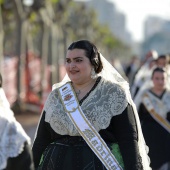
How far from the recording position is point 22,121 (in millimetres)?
16875

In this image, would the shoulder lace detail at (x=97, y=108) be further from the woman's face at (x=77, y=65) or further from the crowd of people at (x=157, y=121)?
the crowd of people at (x=157, y=121)

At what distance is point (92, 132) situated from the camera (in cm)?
445

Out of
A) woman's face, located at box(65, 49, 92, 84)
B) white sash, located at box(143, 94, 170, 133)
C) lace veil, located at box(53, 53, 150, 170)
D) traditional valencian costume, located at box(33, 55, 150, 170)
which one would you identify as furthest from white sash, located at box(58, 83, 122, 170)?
white sash, located at box(143, 94, 170, 133)

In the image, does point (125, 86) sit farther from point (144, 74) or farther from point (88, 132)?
point (144, 74)

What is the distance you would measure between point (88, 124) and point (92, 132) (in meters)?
0.08

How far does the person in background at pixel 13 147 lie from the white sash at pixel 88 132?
119 centimetres

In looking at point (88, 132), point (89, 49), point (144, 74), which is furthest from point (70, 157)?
point (144, 74)

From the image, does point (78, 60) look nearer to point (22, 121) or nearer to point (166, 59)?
point (166, 59)

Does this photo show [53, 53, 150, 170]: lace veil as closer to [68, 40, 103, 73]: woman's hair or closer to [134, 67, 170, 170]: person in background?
[68, 40, 103, 73]: woman's hair

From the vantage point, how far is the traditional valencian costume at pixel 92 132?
171 inches

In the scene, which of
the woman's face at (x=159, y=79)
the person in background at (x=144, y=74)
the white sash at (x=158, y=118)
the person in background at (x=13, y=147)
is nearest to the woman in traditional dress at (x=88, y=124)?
the person in background at (x=13, y=147)

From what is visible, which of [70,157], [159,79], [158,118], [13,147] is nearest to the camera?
[13,147]

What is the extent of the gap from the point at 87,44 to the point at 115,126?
2.07 feet

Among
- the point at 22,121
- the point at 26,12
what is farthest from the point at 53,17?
the point at 22,121
